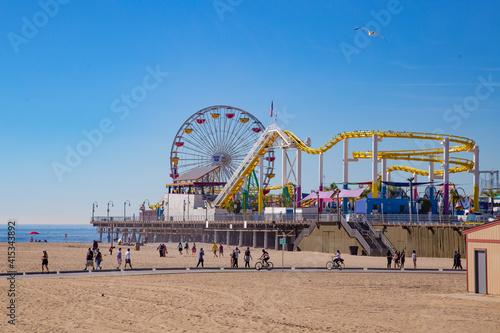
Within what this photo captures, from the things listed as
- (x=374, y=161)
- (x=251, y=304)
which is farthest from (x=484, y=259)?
(x=374, y=161)

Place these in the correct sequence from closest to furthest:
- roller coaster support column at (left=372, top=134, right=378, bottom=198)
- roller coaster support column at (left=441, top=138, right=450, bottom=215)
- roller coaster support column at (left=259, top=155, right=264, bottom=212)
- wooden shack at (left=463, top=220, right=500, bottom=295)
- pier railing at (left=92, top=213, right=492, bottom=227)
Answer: wooden shack at (left=463, top=220, right=500, bottom=295), pier railing at (left=92, top=213, right=492, bottom=227), roller coaster support column at (left=441, top=138, right=450, bottom=215), roller coaster support column at (left=372, top=134, right=378, bottom=198), roller coaster support column at (left=259, top=155, right=264, bottom=212)

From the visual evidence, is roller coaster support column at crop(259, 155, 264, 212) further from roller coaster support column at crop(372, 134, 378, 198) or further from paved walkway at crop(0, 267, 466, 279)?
paved walkway at crop(0, 267, 466, 279)

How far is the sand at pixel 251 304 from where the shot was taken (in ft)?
55.3

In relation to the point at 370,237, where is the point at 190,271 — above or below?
below

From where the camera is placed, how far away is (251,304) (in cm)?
2098

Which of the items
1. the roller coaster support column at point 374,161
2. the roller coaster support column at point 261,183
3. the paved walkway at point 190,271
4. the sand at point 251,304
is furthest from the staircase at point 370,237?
the roller coaster support column at point 261,183

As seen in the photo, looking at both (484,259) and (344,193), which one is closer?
(484,259)

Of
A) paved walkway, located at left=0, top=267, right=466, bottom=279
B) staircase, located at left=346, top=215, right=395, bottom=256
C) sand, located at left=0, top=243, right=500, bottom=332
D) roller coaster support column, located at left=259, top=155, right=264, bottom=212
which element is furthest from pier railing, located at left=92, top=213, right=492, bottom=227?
sand, located at left=0, top=243, right=500, bottom=332

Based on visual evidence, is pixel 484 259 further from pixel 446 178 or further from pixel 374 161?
pixel 374 161

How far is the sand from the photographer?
55.3 feet

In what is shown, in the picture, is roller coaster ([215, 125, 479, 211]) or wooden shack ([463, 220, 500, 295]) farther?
roller coaster ([215, 125, 479, 211])

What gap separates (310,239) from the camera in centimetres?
5591

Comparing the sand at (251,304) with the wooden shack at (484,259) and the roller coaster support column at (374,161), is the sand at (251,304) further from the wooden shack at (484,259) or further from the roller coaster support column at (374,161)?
the roller coaster support column at (374,161)

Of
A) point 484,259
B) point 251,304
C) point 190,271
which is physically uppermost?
point 484,259
